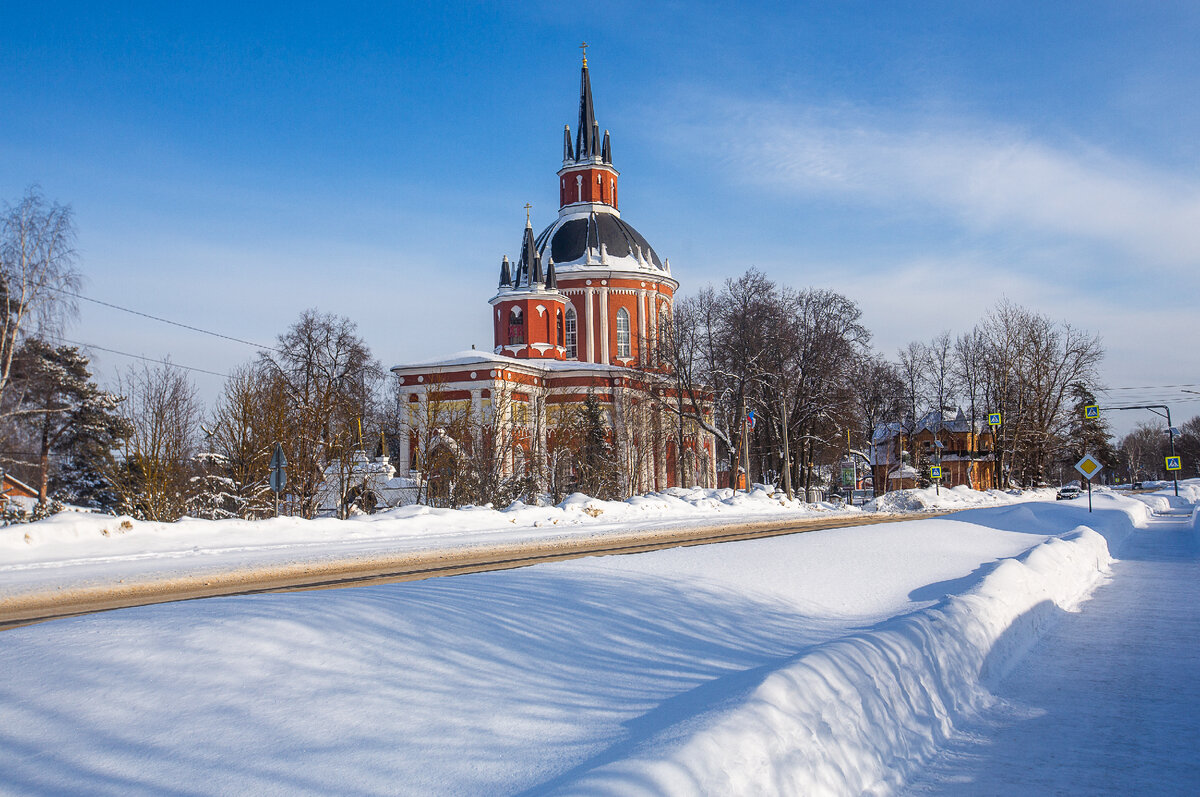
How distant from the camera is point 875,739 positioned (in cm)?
531

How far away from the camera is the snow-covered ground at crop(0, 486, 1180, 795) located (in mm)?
3846

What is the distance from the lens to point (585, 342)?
63.3 m

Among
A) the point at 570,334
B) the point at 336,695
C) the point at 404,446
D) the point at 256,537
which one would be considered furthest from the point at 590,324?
the point at 336,695

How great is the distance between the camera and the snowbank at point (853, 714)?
12.9ft

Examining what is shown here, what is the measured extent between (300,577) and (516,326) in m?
48.7

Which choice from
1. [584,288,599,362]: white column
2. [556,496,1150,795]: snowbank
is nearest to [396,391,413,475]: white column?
[584,288,599,362]: white column

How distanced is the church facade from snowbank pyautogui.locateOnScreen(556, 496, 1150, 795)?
34373 mm

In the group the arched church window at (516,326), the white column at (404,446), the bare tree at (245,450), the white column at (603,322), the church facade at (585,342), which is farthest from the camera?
the white column at (603,322)

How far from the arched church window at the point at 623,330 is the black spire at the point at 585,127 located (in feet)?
43.1

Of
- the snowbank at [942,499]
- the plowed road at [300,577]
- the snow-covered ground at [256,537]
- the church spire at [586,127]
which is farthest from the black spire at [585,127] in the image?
the plowed road at [300,577]

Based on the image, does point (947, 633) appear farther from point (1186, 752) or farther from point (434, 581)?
point (434, 581)

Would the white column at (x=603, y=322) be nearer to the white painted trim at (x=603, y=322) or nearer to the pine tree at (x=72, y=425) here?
the white painted trim at (x=603, y=322)

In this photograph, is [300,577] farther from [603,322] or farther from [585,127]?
[585,127]

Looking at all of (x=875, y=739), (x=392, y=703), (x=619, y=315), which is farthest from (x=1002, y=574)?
(x=619, y=315)
